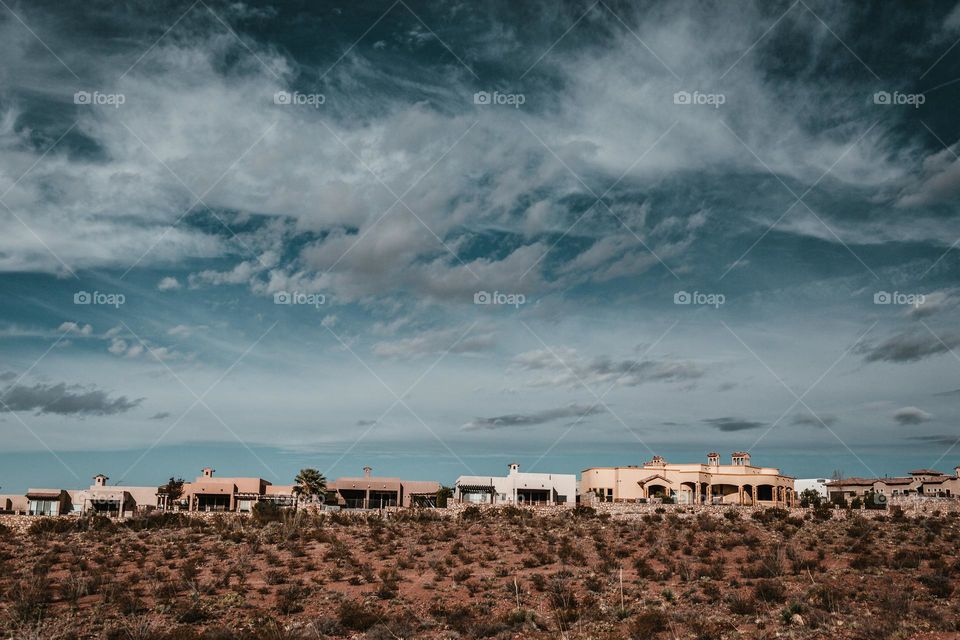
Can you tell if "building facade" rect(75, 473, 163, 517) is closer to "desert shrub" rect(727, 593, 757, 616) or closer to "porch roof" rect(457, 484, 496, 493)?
"porch roof" rect(457, 484, 496, 493)

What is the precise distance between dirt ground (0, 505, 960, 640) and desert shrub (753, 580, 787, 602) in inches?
2.1

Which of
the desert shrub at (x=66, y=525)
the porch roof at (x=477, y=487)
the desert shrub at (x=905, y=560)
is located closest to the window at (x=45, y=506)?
the desert shrub at (x=66, y=525)

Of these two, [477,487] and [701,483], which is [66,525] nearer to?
[477,487]

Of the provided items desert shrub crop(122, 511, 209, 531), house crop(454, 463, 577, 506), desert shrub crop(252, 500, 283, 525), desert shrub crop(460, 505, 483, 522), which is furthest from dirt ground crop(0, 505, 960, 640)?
house crop(454, 463, 577, 506)

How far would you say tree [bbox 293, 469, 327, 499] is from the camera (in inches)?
2470

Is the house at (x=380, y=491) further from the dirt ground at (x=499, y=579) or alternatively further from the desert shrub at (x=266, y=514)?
A: the dirt ground at (x=499, y=579)

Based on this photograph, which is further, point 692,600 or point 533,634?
point 692,600

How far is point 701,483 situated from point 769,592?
44.5 m

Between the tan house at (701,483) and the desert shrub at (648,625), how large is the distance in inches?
1723

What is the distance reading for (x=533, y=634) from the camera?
68.4 ft

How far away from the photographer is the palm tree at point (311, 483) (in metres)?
62.8

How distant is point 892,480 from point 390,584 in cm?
7722

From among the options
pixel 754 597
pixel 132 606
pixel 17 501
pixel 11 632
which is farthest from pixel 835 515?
pixel 17 501

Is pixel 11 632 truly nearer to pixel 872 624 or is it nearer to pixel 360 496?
pixel 872 624
